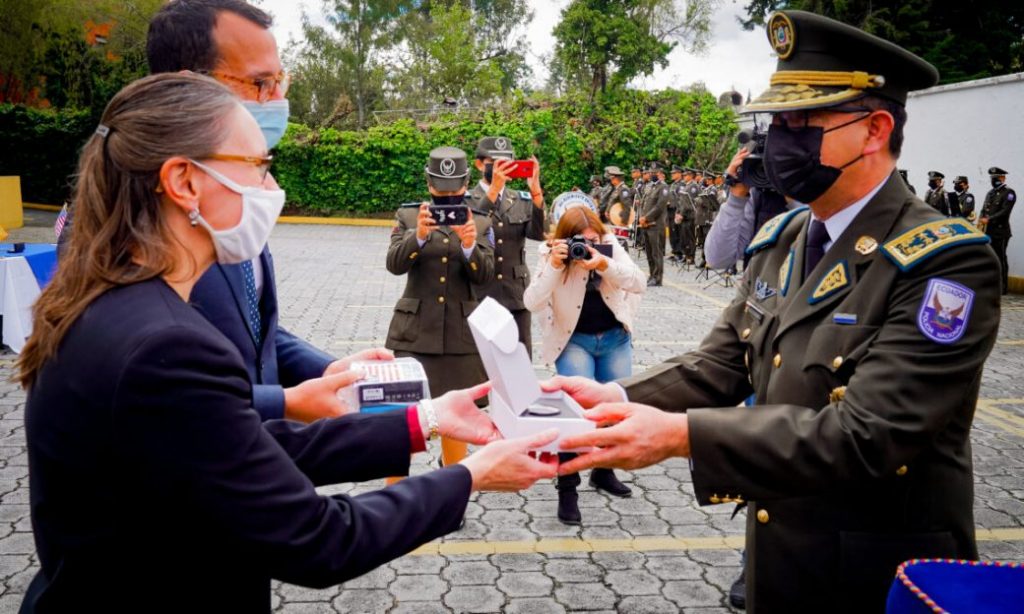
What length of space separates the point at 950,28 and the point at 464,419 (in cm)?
2807

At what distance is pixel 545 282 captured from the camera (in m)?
5.68

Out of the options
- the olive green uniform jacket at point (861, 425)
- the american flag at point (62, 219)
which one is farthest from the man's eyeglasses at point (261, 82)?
the olive green uniform jacket at point (861, 425)

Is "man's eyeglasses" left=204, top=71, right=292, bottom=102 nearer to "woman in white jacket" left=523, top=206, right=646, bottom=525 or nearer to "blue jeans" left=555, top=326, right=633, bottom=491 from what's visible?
"woman in white jacket" left=523, top=206, right=646, bottom=525

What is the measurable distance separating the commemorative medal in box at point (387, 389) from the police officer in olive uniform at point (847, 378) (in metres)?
0.57

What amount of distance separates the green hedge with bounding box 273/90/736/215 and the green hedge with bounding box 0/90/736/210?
1.5 inches

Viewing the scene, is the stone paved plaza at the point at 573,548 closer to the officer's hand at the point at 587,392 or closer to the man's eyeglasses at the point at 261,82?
the officer's hand at the point at 587,392

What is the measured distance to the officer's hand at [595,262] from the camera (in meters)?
5.51

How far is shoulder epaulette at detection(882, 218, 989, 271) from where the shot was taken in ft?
6.82

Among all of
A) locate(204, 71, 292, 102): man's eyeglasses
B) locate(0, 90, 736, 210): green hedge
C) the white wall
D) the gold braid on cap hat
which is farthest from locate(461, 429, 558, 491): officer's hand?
locate(0, 90, 736, 210): green hedge

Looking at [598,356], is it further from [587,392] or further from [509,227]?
[587,392]

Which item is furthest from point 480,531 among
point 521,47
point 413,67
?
point 521,47

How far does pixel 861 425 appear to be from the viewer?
2039 millimetres

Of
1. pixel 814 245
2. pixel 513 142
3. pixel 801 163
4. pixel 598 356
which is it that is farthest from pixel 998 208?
pixel 513 142

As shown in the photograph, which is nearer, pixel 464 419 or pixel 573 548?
pixel 464 419
